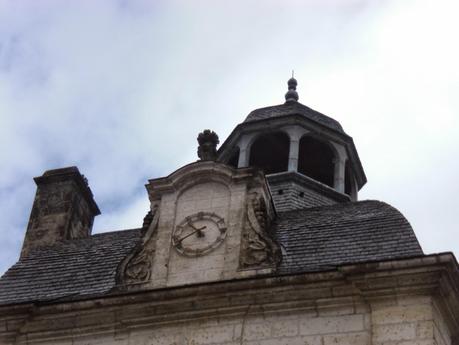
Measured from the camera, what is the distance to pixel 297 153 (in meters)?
18.2

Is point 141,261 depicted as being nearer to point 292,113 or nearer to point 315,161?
point 292,113

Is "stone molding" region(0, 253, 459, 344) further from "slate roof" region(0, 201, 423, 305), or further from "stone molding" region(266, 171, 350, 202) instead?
"stone molding" region(266, 171, 350, 202)

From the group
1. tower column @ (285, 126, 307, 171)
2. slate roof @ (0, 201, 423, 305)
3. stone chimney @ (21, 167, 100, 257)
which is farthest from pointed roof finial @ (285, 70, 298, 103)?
slate roof @ (0, 201, 423, 305)

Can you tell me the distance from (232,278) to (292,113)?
6.28m

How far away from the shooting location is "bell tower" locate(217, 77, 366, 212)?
17578 millimetres

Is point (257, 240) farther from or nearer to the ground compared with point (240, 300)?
farther from the ground

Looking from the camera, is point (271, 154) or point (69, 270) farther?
point (271, 154)

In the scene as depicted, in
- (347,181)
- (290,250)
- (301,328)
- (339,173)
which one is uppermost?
(347,181)

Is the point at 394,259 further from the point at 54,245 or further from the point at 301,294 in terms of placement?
the point at 54,245

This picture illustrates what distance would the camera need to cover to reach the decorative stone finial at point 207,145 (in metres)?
14.8

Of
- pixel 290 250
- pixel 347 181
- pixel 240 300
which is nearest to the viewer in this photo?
pixel 240 300

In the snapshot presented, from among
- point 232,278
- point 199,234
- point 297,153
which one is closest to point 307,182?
point 297,153

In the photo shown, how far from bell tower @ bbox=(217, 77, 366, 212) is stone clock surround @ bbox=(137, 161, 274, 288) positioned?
2886 millimetres

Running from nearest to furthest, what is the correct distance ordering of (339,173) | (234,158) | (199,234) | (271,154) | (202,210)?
1. (199,234)
2. (202,210)
3. (339,173)
4. (234,158)
5. (271,154)
